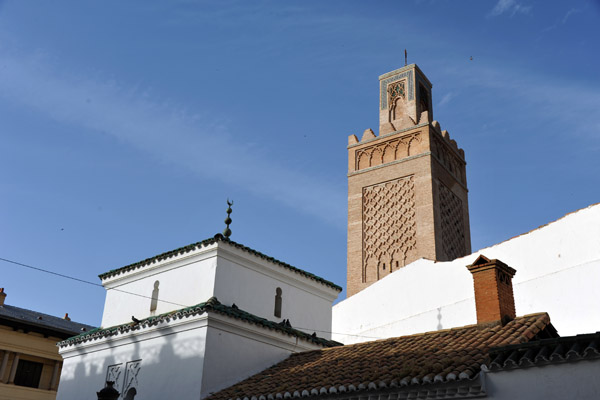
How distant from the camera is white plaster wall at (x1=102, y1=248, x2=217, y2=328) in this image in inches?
482

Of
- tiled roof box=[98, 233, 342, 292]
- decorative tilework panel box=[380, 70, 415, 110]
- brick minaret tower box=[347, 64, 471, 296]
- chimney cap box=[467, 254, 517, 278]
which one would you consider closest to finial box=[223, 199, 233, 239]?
tiled roof box=[98, 233, 342, 292]

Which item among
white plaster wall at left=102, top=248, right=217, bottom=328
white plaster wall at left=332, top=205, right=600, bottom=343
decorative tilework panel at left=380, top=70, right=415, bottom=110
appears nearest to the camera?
white plaster wall at left=102, top=248, right=217, bottom=328

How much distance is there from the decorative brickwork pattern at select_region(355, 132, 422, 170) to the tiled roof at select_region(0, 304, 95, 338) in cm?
1380

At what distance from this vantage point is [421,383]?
7836 mm

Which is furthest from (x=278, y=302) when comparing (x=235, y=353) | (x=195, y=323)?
(x=195, y=323)

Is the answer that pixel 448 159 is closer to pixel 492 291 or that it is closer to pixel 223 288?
pixel 223 288

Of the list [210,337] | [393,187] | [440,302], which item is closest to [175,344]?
[210,337]

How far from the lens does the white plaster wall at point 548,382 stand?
683 cm

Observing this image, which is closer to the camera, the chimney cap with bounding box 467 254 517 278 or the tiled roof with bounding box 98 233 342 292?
the chimney cap with bounding box 467 254 517 278

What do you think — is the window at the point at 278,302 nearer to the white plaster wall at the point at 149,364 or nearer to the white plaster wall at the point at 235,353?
the white plaster wall at the point at 235,353

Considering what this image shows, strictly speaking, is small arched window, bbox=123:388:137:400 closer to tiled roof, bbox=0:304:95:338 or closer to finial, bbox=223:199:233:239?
finial, bbox=223:199:233:239

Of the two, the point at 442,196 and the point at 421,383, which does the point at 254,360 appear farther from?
the point at 442,196

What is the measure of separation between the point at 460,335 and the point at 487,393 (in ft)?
8.00

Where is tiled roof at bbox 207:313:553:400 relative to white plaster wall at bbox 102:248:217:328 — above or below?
below
